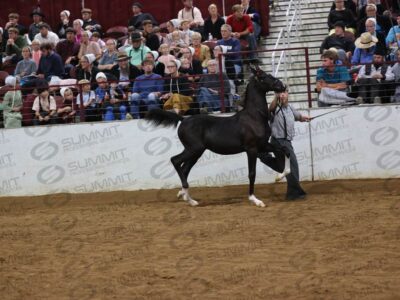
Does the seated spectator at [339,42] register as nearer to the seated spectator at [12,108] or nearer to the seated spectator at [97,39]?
the seated spectator at [97,39]

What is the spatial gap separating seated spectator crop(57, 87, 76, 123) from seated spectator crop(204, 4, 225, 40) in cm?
397

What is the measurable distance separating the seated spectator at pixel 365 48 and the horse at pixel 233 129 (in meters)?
3.29

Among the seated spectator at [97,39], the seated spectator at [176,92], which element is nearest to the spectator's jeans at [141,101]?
the seated spectator at [176,92]

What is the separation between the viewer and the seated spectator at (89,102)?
59.0 feet

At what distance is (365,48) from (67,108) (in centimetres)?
605

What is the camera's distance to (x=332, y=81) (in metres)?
16.7

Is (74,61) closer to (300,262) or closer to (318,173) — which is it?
(318,173)

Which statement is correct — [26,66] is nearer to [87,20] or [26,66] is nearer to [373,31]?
[87,20]

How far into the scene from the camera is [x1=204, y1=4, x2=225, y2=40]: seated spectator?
20.5m

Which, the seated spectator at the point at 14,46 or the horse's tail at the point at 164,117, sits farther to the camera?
the seated spectator at the point at 14,46

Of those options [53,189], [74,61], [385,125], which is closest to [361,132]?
[385,125]

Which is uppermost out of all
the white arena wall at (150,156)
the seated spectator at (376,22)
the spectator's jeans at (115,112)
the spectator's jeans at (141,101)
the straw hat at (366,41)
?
the seated spectator at (376,22)

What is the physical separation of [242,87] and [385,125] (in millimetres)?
3355

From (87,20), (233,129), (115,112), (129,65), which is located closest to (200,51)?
(129,65)
